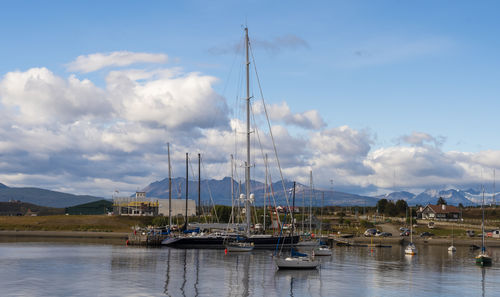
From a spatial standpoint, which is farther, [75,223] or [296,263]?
[75,223]

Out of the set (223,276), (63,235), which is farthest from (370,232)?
(223,276)

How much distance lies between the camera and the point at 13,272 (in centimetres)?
6475

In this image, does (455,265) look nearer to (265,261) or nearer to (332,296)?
(265,261)

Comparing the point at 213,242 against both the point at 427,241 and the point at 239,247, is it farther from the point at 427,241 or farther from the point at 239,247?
the point at 427,241

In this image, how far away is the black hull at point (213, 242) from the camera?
102m

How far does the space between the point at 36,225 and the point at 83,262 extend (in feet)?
327

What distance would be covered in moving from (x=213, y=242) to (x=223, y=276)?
1772 inches

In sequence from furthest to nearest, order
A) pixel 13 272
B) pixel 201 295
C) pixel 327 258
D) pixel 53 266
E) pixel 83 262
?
Answer: pixel 327 258 → pixel 83 262 → pixel 53 266 → pixel 13 272 → pixel 201 295

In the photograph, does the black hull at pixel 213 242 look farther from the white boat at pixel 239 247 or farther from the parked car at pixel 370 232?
the parked car at pixel 370 232

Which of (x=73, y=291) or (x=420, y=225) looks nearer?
(x=73, y=291)

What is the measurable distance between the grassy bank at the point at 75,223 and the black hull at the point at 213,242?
175ft

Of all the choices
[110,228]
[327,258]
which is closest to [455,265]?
[327,258]

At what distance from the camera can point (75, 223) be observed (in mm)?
170250

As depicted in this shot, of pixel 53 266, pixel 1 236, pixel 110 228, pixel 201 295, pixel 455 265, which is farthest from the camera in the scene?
pixel 110 228
